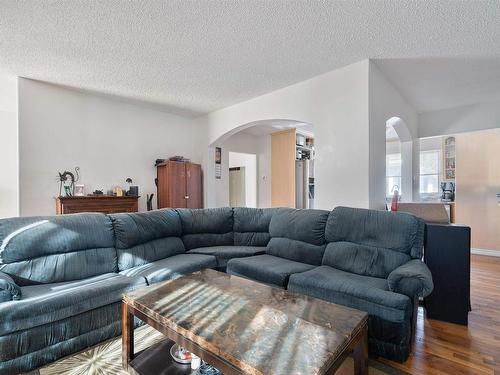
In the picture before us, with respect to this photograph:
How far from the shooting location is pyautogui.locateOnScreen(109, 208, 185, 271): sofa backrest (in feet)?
8.87

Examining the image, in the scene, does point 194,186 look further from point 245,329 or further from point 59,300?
point 245,329

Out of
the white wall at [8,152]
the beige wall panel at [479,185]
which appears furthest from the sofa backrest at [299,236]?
the white wall at [8,152]

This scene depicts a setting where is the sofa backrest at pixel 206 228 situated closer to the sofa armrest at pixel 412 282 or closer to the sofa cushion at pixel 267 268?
the sofa cushion at pixel 267 268

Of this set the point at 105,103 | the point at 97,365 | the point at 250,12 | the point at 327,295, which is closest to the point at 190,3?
the point at 250,12

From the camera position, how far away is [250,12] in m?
2.33

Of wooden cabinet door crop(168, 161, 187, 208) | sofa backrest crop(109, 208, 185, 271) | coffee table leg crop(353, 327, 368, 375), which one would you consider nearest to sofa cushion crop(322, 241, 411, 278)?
coffee table leg crop(353, 327, 368, 375)

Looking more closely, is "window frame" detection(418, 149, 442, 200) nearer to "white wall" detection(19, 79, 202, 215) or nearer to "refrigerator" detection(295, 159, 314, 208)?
"refrigerator" detection(295, 159, 314, 208)

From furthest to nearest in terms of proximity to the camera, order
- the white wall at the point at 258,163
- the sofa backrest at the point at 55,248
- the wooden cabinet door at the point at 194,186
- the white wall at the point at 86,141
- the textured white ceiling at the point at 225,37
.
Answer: the white wall at the point at 258,163
the wooden cabinet door at the point at 194,186
the white wall at the point at 86,141
the textured white ceiling at the point at 225,37
the sofa backrest at the point at 55,248

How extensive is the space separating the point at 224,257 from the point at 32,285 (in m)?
1.73

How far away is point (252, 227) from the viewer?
350 cm

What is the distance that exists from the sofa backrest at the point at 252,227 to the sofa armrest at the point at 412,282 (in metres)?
1.68

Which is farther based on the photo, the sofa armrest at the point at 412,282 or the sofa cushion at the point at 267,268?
the sofa cushion at the point at 267,268

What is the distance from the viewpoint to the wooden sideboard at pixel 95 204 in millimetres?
3969

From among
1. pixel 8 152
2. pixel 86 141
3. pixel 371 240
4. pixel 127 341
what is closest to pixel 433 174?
pixel 371 240
